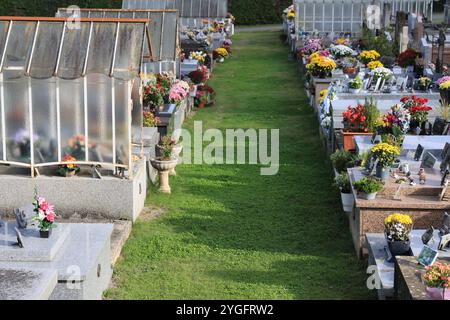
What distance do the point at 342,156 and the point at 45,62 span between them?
5.21 meters

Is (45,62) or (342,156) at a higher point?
(45,62)

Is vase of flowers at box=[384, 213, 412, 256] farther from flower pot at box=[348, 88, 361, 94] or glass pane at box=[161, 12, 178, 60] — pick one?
glass pane at box=[161, 12, 178, 60]

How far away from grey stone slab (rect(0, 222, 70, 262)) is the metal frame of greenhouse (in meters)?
2.44

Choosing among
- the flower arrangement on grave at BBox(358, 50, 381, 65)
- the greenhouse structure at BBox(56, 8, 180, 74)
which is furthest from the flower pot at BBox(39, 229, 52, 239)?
the flower arrangement on grave at BBox(358, 50, 381, 65)

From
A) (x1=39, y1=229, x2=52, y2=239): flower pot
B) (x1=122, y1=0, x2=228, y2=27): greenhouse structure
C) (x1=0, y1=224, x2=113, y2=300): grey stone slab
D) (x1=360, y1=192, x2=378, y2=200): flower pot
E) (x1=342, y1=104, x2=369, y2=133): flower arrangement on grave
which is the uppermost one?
(x1=122, y1=0, x2=228, y2=27): greenhouse structure

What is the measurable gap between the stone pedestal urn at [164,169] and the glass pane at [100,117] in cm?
181

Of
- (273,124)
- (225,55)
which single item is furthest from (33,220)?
(225,55)

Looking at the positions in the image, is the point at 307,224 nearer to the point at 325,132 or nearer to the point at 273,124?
the point at 325,132

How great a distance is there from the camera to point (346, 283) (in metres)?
11.7

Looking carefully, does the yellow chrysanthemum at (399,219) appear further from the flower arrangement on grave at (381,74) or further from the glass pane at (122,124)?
the flower arrangement on grave at (381,74)

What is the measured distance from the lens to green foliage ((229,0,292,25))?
49.3 meters

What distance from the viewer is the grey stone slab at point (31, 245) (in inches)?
428

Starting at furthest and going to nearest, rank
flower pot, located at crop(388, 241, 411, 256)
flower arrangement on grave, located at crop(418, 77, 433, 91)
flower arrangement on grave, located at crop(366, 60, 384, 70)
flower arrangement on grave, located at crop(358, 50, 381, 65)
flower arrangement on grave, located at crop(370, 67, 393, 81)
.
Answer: flower arrangement on grave, located at crop(358, 50, 381, 65), flower arrangement on grave, located at crop(366, 60, 384, 70), flower arrangement on grave, located at crop(370, 67, 393, 81), flower arrangement on grave, located at crop(418, 77, 433, 91), flower pot, located at crop(388, 241, 411, 256)

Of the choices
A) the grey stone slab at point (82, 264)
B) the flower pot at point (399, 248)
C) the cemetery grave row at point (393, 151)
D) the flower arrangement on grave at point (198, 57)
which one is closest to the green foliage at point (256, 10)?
the flower arrangement on grave at point (198, 57)
